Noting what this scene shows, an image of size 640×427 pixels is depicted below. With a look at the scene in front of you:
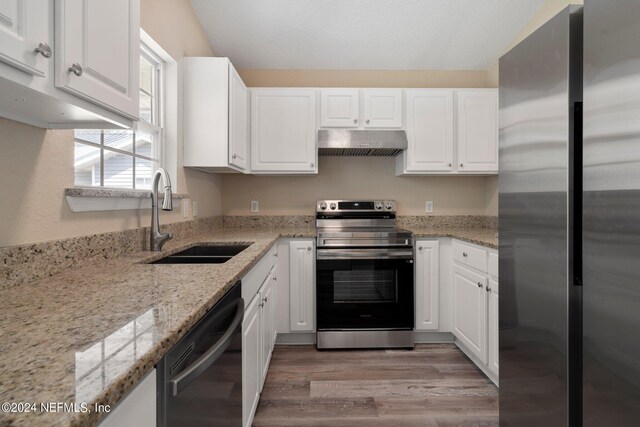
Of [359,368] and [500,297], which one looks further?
[359,368]

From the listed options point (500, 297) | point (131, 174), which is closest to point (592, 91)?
point (500, 297)

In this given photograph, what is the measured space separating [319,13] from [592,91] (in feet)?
7.32

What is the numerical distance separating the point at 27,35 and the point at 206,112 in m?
1.73

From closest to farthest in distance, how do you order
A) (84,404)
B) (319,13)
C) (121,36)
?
(84,404)
(121,36)
(319,13)

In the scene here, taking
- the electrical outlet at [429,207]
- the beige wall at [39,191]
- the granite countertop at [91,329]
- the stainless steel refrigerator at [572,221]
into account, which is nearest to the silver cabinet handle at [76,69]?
the beige wall at [39,191]

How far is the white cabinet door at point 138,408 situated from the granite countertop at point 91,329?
0.03 m

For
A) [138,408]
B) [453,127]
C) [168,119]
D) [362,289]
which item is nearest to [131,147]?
[168,119]

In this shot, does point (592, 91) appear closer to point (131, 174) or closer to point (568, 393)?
point (568, 393)

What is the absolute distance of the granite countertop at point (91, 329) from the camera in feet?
1.44

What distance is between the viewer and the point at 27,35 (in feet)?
2.28

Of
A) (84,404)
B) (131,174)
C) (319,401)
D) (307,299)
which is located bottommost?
(319,401)

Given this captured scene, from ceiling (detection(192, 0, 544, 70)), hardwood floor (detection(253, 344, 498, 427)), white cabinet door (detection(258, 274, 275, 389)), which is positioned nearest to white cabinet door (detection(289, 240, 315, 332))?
hardwood floor (detection(253, 344, 498, 427))

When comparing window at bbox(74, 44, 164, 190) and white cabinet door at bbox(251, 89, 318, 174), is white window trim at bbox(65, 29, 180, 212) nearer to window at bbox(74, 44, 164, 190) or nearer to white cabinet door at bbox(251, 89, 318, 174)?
window at bbox(74, 44, 164, 190)

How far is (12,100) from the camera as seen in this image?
0.85 metres
